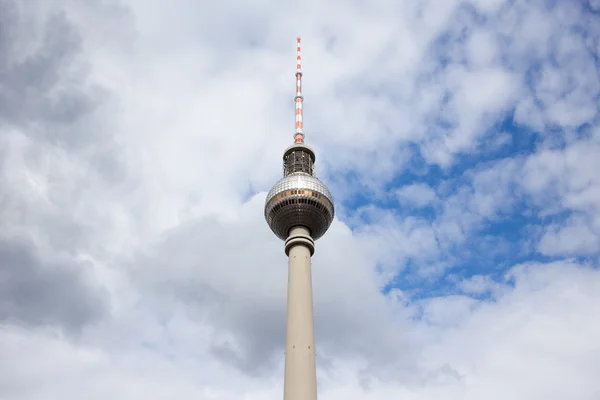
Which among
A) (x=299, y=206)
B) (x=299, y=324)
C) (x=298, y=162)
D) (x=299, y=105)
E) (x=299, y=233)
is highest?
(x=299, y=105)

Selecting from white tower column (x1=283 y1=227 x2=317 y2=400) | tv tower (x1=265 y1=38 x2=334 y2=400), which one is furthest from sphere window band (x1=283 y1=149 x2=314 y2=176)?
white tower column (x1=283 y1=227 x2=317 y2=400)

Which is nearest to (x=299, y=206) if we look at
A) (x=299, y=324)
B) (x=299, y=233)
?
(x=299, y=233)

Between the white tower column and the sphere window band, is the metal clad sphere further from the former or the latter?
the sphere window band

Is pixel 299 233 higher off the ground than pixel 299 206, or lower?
lower

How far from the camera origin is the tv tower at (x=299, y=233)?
80250 millimetres

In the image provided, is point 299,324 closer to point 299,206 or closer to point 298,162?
point 299,206

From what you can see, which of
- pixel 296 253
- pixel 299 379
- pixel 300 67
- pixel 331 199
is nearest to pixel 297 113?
pixel 300 67

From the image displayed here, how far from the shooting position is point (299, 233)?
95.6 meters

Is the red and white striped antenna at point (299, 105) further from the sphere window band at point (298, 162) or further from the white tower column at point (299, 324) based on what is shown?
the white tower column at point (299, 324)

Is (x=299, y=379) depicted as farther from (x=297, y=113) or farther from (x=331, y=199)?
(x=297, y=113)

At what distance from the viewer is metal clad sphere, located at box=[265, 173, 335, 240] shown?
9700 centimetres

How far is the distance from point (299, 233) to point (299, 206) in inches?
182

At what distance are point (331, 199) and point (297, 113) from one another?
23.4m

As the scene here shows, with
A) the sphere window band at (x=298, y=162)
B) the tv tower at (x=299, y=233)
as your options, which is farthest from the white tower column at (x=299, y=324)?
the sphere window band at (x=298, y=162)
